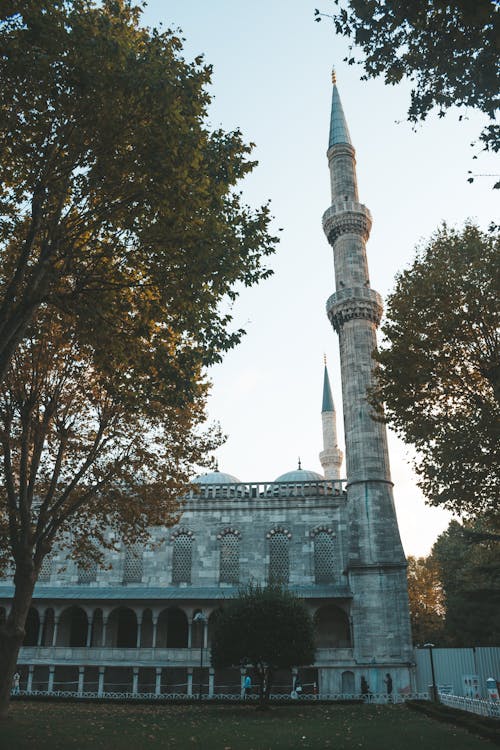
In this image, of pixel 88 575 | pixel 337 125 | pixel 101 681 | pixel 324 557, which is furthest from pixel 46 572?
pixel 337 125

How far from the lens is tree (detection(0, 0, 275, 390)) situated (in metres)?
11.1

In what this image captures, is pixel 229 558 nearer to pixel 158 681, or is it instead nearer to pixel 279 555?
pixel 279 555

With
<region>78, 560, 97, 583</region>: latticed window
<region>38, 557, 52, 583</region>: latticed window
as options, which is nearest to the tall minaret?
<region>78, 560, 97, 583</region>: latticed window

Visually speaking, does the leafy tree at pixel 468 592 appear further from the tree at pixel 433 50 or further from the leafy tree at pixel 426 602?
the tree at pixel 433 50

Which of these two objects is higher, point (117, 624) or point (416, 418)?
point (416, 418)

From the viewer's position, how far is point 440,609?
51.7m

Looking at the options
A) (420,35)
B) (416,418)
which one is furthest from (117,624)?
(420,35)

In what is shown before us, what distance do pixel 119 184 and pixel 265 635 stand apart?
16777 millimetres

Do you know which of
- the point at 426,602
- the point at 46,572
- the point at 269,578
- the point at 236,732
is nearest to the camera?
the point at 236,732

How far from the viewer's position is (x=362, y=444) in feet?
109

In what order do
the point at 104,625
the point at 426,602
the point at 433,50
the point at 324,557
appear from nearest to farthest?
the point at 433,50 → the point at 104,625 → the point at 324,557 → the point at 426,602

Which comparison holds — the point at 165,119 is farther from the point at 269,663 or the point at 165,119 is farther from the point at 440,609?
the point at 440,609

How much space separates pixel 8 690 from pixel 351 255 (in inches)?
1162

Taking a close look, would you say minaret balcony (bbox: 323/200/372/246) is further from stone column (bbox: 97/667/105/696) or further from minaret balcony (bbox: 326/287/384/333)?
stone column (bbox: 97/667/105/696)
